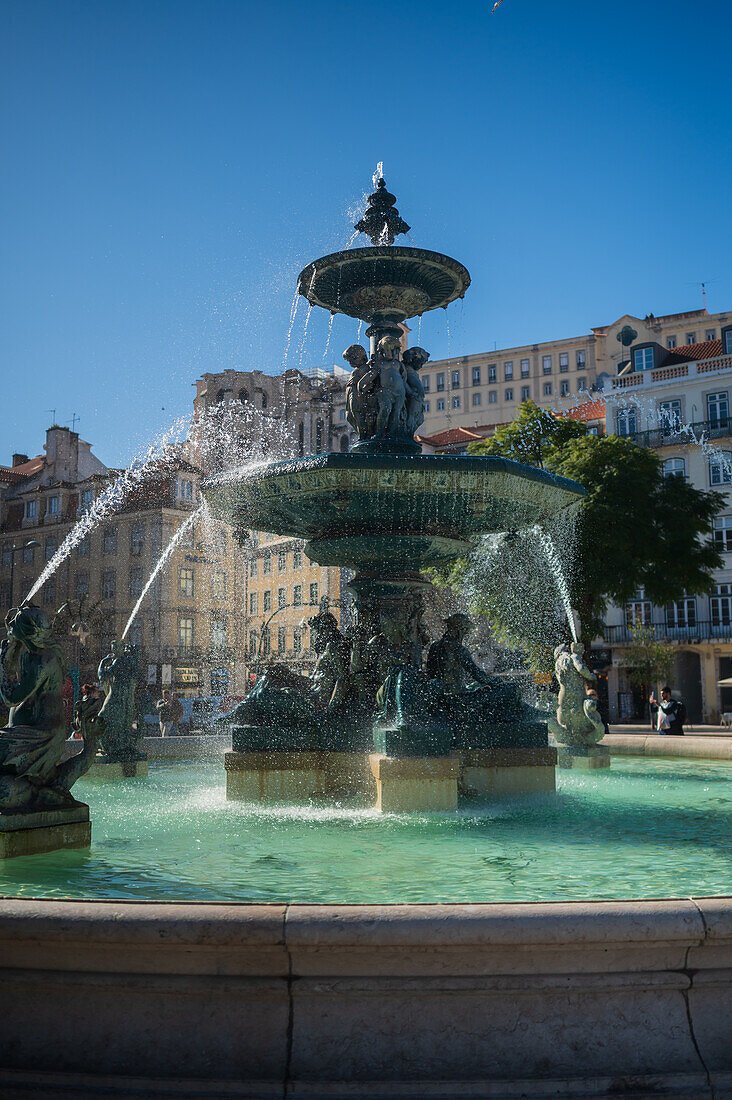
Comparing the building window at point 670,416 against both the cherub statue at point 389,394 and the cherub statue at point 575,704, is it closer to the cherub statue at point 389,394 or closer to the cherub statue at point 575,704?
the cherub statue at point 575,704

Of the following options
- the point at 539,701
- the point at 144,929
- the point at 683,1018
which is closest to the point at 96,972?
the point at 144,929

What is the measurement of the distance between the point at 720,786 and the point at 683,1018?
24.4 feet

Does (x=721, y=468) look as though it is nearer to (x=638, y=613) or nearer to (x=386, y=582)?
(x=638, y=613)

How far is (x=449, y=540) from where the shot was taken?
422 inches

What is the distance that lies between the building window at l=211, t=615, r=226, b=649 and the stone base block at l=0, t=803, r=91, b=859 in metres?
56.1

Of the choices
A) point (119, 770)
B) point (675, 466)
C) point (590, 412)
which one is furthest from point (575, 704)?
point (590, 412)

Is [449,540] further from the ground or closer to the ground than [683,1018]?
further from the ground

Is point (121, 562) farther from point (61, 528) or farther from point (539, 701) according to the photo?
point (539, 701)

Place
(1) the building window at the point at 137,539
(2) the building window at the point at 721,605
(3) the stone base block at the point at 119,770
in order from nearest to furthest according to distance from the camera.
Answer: (3) the stone base block at the point at 119,770, (2) the building window at the point at 721,605, (1) the building window at the point at 137,539

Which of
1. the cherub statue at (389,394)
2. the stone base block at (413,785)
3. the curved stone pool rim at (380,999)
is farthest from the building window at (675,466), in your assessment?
the curved stone pool rim at (380,999)

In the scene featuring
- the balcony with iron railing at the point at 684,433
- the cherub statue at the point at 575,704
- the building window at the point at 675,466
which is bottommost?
the cherub statue at the point at 575,704

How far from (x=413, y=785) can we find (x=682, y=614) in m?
40.8

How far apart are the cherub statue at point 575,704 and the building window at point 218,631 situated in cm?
5040

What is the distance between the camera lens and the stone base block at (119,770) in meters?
11.8
